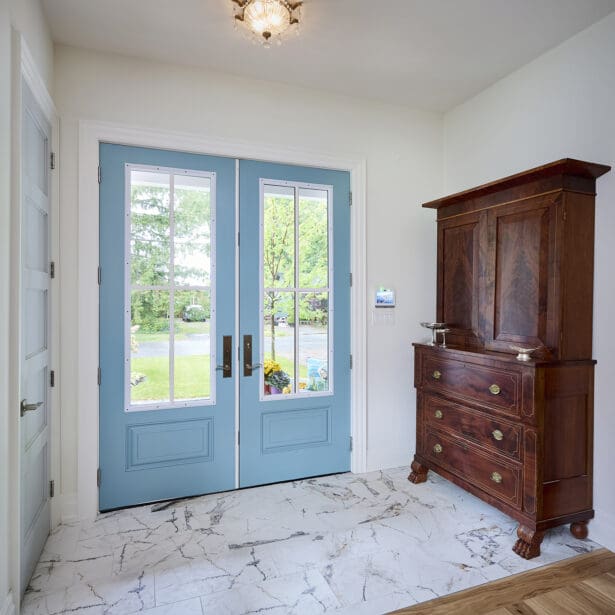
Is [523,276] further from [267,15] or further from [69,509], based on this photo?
[69,509]

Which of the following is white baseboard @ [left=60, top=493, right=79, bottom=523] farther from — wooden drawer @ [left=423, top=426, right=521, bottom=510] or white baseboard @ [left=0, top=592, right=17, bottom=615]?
wooden drawer @ [left=423, top=426, right=521, bottom=510]

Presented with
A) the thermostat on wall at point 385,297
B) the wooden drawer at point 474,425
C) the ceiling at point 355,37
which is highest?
the ceiling at point 355,37

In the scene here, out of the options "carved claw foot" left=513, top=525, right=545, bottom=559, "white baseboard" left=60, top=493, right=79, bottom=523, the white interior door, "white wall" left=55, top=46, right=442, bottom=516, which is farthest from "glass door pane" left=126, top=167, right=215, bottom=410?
"carved claw foot" left=513, top=525, right=545, bottom=559

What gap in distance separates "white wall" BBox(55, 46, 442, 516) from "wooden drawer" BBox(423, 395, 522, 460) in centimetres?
43

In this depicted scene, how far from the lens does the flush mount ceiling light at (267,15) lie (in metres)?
1.96

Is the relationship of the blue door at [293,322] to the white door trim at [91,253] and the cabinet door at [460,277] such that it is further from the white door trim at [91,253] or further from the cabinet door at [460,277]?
the cabinet door at [460,277]

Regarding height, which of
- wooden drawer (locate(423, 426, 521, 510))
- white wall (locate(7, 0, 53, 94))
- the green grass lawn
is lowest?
wooden drawer (locate(423, 426, 521, 510))

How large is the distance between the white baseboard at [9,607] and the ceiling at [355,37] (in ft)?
8.73

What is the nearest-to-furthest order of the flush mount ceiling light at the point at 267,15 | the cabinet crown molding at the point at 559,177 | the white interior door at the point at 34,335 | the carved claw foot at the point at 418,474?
the white interior door at the point at 34,335
the flush mount ceiling light at the point at 267,15
the cabinet crown molding at the point at 559,177
the carved claw foot at the point at 418,474

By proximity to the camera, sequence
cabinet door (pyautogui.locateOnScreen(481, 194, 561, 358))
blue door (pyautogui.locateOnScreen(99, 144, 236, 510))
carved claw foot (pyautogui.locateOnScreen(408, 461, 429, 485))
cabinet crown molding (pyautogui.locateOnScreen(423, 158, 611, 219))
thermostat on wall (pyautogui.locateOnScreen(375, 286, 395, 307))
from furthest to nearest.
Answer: thermostat on wall (pyautogui.locateOnScreen(375, 286, 395, 307)) < carved claw foot (pyautogui.locateOnScreen(408, 461, 429, 485)) < blue door (pyautogui.locateOnScreen(99, 144, 236, 510)) < cabinet door (pyautogui.locateOnScreen(481, 194, 561, 358)) < cabinet crown molding (pyautogui.locateOnScreen(423, 158, 611, 219))

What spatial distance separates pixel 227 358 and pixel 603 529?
230cm

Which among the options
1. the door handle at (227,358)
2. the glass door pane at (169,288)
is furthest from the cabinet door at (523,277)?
the glass door pane at (169,288)

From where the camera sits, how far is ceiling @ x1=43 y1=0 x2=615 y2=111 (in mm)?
2109

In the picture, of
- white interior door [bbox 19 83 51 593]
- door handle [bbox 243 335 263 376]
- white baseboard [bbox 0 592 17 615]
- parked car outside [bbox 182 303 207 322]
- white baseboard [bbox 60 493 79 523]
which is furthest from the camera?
door handle [bbox 243 335 263 376]
